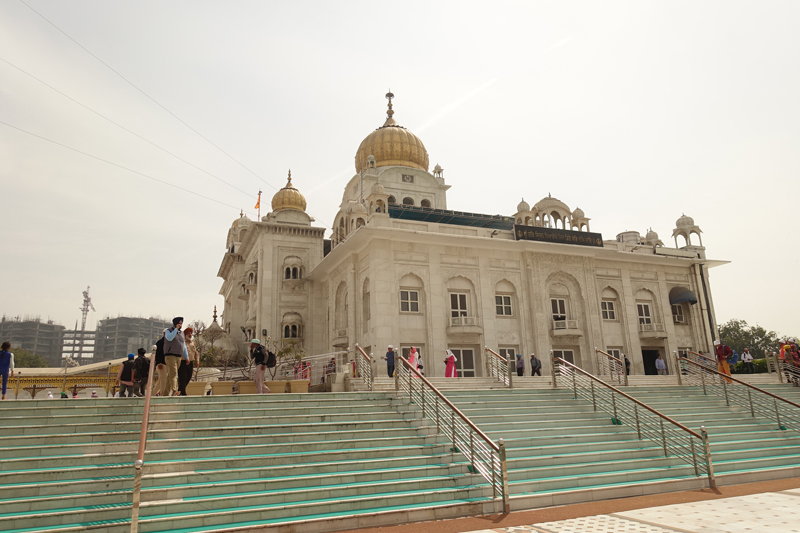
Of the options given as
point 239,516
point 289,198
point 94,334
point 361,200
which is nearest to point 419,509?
point 239,516

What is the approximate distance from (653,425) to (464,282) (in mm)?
12734

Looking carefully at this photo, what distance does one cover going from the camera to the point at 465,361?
77.0 feet

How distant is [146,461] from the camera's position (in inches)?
342

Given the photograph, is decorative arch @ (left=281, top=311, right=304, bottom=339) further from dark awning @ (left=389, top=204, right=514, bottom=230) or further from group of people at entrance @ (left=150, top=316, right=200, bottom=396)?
group of people at entrance @ (left=150, top=316, right=200, bottom=396)

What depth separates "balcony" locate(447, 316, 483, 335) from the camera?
22.9 metres

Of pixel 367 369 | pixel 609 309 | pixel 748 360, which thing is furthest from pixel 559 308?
pixel 367 369

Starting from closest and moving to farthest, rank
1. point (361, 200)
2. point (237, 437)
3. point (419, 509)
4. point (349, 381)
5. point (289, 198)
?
point (419, 509)
point (237, 437)
point (349, 381)
point (361, 200)
point (289, 198)

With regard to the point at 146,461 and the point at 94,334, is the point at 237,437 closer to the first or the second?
the point at 146,461

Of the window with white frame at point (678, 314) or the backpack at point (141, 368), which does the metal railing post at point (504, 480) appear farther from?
the window with white frame at point (678, 314)

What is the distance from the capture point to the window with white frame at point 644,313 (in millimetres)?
27812

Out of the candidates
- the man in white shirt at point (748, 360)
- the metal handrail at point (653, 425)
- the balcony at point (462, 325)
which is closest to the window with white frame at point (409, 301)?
the balcony at point (462, 325)

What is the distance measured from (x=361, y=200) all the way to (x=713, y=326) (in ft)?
70.6

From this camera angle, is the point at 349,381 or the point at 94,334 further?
the point at 94,334

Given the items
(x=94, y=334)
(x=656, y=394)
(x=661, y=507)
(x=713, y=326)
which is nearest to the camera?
(x=661, y=507)
